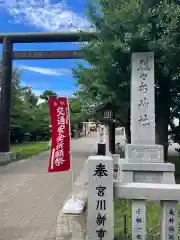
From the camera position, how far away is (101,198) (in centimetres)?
371

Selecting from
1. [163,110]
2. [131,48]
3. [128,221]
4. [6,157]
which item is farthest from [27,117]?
[128,221]

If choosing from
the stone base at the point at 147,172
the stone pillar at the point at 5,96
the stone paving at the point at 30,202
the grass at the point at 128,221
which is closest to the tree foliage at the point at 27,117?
the stone pillar at the point at 5,96

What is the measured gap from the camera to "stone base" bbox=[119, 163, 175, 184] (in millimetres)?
7668

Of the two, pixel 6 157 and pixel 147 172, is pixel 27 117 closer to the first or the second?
pixel 6 157

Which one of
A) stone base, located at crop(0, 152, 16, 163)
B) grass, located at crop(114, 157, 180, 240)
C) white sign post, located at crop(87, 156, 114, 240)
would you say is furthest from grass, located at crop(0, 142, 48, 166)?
white sign post, located at crop(87, 156, 114, 240)

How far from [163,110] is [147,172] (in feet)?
11.2

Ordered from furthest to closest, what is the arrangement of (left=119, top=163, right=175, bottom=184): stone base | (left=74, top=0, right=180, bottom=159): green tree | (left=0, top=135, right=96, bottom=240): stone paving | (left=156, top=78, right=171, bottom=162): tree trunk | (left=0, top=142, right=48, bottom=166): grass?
(left=0, top=142, right=48, bottom=166): grass < (left=156, top=78, right=171, bottom=162): tree trunk < (left=74, top=0, right=180, bottom=159): green tree < (left=119, top=163, right=175, bottom=184): stone base < (left=0, top=135, right=96, bottom=240): stone paving

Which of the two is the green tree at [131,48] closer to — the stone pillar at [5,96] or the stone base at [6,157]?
the stone pillar at [5,96]

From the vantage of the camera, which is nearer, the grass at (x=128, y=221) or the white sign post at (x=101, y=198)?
the white sign post at (x=101, y=198)

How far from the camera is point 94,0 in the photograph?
32.8ft

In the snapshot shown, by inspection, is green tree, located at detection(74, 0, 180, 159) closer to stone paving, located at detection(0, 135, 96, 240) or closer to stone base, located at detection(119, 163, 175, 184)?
stone base, located at detection(119, 163, 175, 184)

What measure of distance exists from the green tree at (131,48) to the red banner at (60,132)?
3034 millimetres

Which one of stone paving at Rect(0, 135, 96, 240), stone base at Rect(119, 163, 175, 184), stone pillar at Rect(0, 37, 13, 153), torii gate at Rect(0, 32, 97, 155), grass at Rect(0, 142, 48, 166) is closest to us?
stone paving at Rect(0, 135, 96, 240)

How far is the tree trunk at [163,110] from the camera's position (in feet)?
33.1
